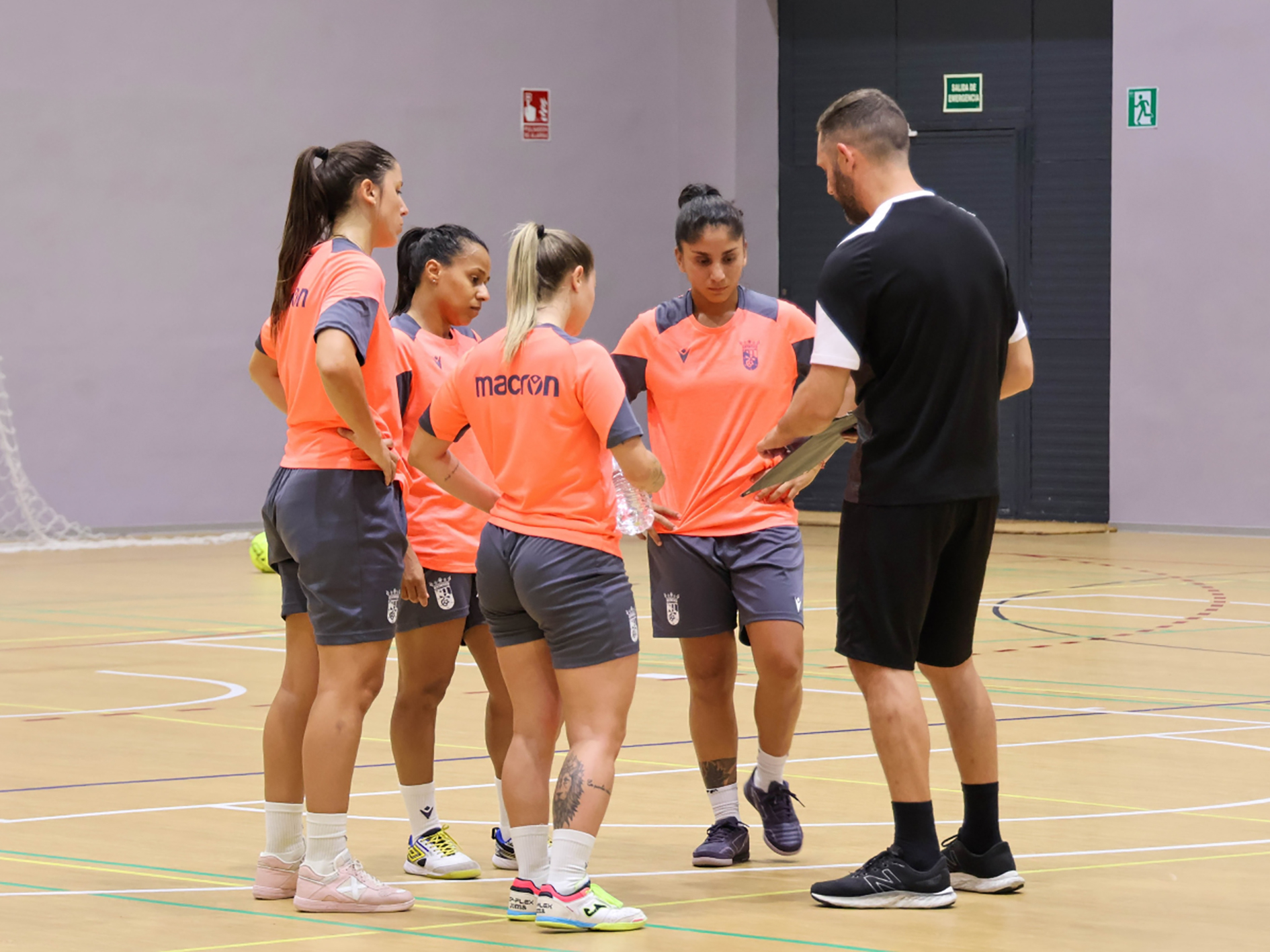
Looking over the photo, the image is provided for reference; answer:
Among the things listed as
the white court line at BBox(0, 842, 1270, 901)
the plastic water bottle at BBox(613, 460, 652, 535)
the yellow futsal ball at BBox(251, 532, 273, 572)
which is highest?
the plastic water bottle at BBox(613, 460, 652, 535)

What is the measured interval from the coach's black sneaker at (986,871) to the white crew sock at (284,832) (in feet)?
5.14

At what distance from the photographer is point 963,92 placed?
1584cm

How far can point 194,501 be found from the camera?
15023 millimetres

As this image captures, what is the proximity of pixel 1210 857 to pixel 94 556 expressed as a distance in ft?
34.7

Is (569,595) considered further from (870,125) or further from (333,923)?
(870,125)

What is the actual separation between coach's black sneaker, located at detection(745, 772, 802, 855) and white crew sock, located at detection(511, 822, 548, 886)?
88cm

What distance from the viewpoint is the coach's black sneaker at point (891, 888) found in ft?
13.4

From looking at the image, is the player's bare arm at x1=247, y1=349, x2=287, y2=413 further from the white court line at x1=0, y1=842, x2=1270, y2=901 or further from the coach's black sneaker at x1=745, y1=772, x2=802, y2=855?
the coach's black sneaker at x1=745, y1=772, x2=802, y2=855

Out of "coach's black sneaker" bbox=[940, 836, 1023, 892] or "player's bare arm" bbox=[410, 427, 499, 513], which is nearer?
"coach's black sneaker" bbox=[940, 836, 1023, 892]

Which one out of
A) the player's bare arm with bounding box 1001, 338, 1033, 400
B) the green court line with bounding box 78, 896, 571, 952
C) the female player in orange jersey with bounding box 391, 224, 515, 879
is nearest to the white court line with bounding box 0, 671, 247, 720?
the female player in orange jersey with bounding box 391, 224, 515, 879

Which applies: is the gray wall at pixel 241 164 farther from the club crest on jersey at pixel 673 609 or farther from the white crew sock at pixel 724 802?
the white crew sock at pixel 724 802

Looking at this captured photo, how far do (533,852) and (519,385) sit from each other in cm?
108

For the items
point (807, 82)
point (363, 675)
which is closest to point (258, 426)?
point (807, 82)

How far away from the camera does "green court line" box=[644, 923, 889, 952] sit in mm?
3723
